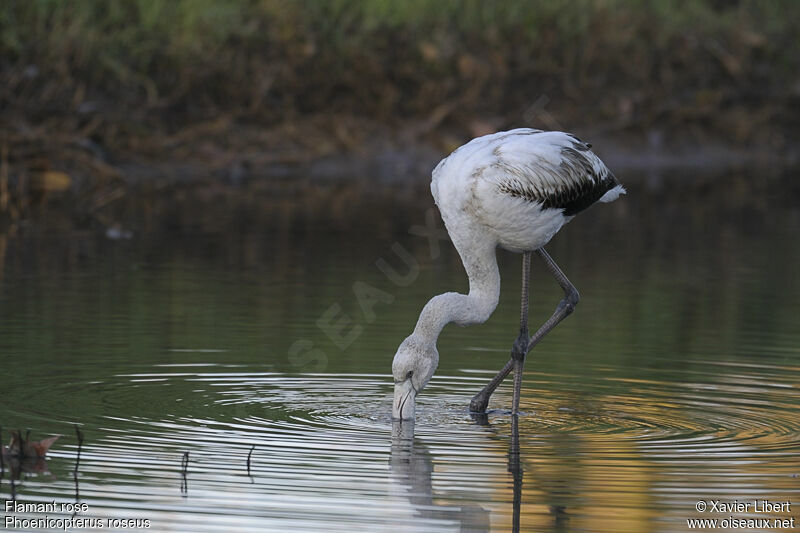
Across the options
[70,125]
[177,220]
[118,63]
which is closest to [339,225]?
[177,220]

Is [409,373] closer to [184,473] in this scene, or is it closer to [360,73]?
[184,473]

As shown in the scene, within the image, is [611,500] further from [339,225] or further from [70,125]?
[70,125]

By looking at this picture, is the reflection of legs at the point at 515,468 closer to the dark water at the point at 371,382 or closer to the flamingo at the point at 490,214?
the dark water at the point at 371,382

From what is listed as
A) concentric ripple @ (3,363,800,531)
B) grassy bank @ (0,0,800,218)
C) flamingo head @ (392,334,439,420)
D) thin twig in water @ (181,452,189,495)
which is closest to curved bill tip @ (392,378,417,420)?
flamingo head @ (392,334,439,420)

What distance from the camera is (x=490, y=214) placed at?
8.62 metres

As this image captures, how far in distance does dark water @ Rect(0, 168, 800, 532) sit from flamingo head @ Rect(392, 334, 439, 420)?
118 mm

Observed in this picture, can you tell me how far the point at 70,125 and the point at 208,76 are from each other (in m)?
3.10

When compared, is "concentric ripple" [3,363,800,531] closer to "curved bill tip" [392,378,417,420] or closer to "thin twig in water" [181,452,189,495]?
"thin twig in water" [181,452,189,495]

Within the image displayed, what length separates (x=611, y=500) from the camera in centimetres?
657

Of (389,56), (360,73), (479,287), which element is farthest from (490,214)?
(389,56)

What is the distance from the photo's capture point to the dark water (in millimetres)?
6590

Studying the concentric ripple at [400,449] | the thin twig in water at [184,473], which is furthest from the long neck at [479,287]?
the thin twig in water at [184,473]

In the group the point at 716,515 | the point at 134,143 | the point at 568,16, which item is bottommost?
the point at 716,515

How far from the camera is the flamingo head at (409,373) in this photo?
8227 millimetres
